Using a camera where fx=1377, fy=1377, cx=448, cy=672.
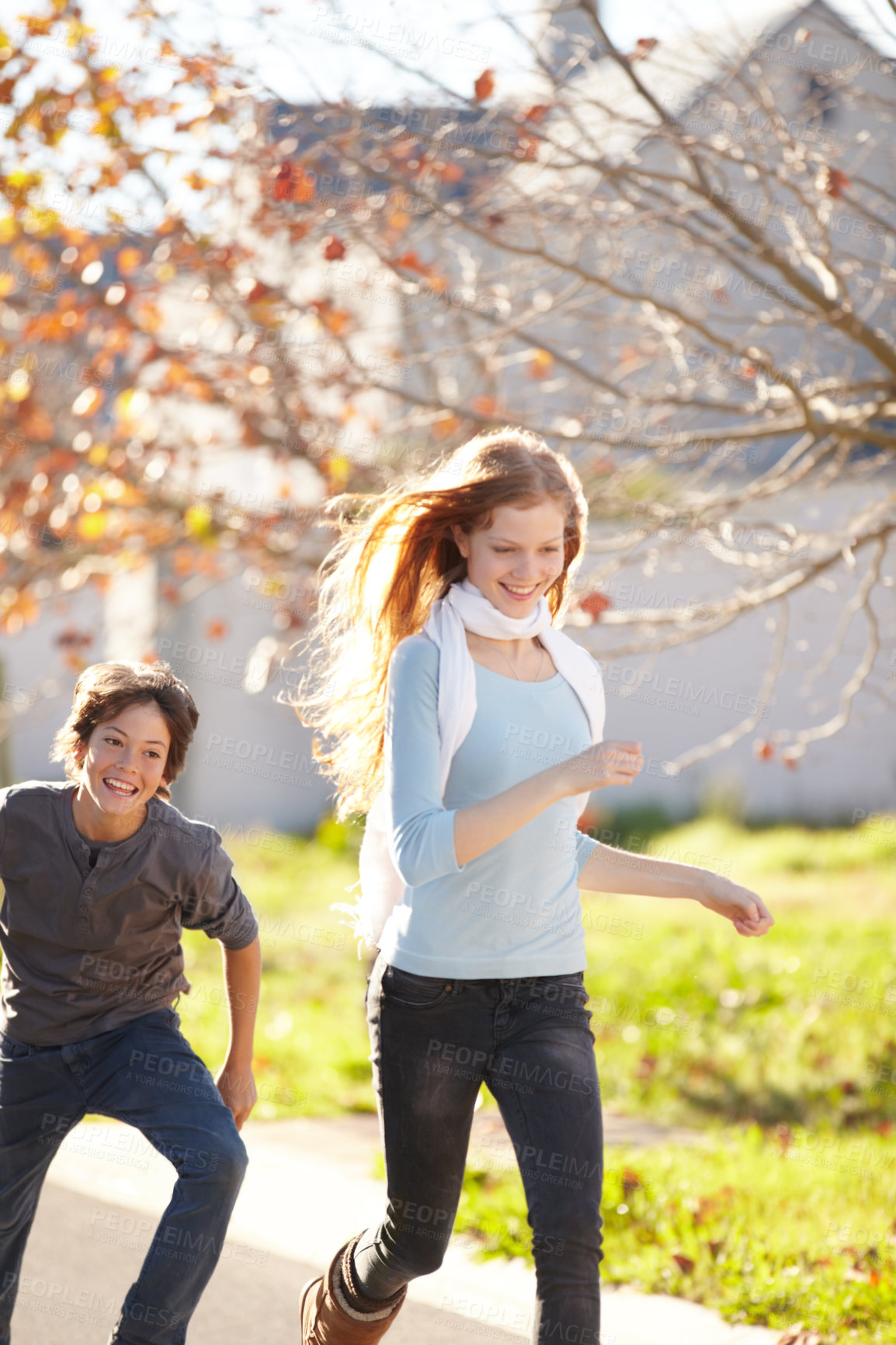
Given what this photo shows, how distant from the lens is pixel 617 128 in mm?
5020

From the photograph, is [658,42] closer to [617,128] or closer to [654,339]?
[617,128]

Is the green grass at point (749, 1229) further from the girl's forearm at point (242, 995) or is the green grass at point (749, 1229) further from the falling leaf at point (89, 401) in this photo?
the falling leaf at point (89, 401)

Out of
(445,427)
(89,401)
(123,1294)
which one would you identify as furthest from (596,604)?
(89,401)

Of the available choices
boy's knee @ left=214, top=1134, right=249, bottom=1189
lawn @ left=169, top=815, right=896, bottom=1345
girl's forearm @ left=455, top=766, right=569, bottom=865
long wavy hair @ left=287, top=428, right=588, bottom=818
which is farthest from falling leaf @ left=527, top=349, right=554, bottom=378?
boy's knee @ left=214, top=1134, right=249, bottom=1189

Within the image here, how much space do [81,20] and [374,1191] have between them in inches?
175

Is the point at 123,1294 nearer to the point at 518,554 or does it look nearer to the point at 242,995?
the point at 242,995

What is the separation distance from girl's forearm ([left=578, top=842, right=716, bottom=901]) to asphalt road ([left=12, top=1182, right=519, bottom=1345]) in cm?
153

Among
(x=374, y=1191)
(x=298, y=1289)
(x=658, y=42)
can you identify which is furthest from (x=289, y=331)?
(x=298, y=1289)

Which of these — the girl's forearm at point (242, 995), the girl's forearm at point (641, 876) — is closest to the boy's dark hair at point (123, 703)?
the girl's forearm at point (242, 995)

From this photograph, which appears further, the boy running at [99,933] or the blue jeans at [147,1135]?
the boy running at [99,933]

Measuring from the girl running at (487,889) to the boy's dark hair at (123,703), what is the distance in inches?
15.8

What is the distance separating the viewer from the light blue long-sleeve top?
248cm

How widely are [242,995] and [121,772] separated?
0.55 metres

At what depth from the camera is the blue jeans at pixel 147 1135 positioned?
250 cm
